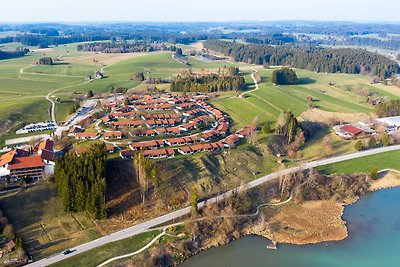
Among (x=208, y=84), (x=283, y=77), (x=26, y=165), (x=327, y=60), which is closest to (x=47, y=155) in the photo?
(x=26, y=165)

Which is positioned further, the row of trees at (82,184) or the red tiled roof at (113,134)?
the red tiled roof at (113,134)

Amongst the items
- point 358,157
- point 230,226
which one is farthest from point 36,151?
point 358,157

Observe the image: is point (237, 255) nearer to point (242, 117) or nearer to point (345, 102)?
point (242, 117)

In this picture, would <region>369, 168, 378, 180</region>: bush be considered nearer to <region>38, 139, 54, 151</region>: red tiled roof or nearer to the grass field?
the grass field

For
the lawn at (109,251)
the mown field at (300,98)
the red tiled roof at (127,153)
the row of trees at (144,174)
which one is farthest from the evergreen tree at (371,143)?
the lawn at (109,251)

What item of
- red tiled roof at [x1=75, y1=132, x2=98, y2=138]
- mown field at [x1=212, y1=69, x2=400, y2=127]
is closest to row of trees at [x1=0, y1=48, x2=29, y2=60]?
mown field at [x1=212, y1=69, x2=400, y2=127]

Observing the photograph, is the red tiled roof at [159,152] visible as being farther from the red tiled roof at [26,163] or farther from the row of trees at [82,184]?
the red tiled roof at [26,163]

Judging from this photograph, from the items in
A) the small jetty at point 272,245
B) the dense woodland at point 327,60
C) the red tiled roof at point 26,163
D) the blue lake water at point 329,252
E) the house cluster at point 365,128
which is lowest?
the blue lake water at point 329,252
